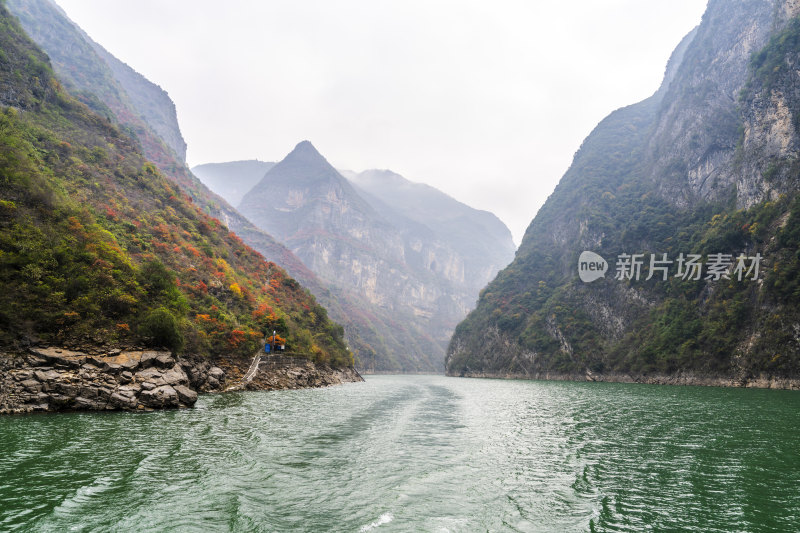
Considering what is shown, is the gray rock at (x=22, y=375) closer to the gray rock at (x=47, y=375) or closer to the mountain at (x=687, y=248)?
the gray rock at (x=47, y=375)

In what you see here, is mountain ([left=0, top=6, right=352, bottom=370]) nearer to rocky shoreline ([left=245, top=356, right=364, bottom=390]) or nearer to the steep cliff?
the steep cliff

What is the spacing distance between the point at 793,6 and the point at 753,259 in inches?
2611

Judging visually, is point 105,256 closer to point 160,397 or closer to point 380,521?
point 160,397

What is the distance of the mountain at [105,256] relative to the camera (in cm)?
2939

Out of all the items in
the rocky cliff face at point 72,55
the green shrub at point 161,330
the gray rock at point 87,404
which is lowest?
the gray rock at point 87,404

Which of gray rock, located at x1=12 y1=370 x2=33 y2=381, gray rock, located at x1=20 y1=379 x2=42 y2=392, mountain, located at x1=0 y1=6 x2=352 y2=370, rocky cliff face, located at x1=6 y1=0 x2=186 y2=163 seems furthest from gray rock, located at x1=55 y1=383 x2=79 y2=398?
rocky cliff face, located at x1=6 y1=0 x2=186 y2=163

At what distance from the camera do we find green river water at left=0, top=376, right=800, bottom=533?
10477 millimetres

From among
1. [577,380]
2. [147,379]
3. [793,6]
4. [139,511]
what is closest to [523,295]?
[577,380]

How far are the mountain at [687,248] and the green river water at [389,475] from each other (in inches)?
2111

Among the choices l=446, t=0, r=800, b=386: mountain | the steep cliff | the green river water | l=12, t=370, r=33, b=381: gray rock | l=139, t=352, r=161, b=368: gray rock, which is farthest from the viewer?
l=446, t=0, r=800, b=386: mountain

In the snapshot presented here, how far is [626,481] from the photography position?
1415cm

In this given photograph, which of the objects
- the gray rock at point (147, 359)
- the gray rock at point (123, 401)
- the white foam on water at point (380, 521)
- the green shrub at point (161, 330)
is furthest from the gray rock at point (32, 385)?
the white foam on water at point (380, 521)

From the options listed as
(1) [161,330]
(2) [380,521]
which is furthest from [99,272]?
(2) [380,521]

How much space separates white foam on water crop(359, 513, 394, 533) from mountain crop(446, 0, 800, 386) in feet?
231
